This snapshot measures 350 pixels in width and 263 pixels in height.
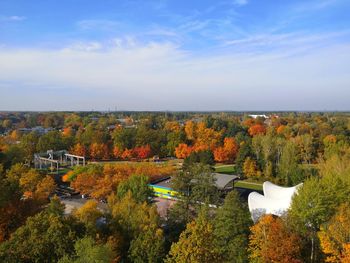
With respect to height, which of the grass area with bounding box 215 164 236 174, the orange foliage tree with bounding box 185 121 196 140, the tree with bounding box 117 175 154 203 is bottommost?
the grass area with bounding box 215 164 236 174

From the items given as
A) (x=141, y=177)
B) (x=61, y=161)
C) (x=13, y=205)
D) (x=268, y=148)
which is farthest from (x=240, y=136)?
(x=13, y=205)

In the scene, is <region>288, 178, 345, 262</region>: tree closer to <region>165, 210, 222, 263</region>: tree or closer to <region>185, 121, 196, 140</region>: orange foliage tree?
<region>165, 210, 222, 263</region>: tree

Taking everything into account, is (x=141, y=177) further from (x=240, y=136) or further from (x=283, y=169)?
(x=240, y=136)

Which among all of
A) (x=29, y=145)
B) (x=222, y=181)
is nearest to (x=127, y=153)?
(x=29, y=145)

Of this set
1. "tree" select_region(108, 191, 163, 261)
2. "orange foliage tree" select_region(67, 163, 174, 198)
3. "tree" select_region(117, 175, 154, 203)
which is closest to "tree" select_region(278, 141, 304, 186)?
"orange foliage tree" select_region(67, 163, 174, 198)

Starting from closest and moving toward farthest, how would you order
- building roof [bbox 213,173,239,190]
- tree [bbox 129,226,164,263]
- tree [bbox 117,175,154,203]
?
tree [bbox 129,226,164,263] < tree [bbox 117,175,154,203] < building roof [bbox 213,173,239,190]

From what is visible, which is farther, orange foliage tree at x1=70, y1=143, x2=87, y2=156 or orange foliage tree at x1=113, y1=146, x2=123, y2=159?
orange foliage tree at x1=113, y1=146, x2=123, y2=159

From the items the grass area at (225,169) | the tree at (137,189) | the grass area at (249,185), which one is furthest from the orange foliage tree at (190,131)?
the tree at (137,189)

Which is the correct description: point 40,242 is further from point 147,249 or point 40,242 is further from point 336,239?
point 336,239
